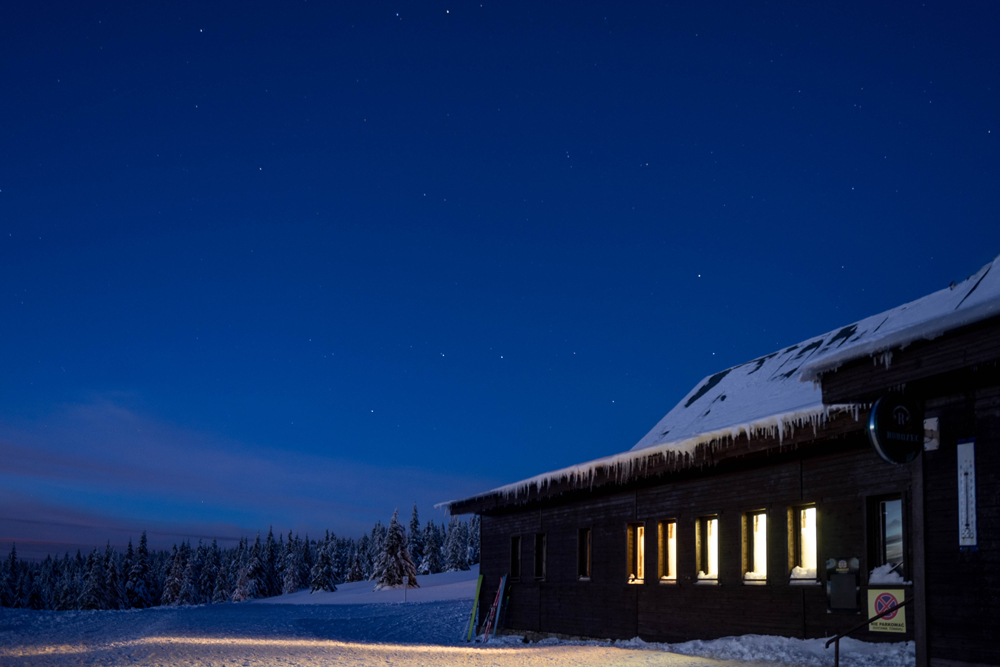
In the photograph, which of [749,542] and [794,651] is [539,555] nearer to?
[749,542]

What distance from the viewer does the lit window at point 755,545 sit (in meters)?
15.2

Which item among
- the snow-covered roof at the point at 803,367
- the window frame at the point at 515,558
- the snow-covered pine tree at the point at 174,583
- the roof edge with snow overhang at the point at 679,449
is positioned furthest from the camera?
the snow-covered pine tree at the point at 174,583

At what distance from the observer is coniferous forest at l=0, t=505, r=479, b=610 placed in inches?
3295

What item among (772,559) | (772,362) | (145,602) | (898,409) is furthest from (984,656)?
(145,602)

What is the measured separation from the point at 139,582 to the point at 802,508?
9043 centimetres

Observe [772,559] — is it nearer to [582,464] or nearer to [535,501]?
[582,464]

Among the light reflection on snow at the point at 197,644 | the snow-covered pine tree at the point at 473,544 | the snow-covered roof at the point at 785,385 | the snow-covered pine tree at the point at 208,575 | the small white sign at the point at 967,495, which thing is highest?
the snow-covered roof at the point at 785,385

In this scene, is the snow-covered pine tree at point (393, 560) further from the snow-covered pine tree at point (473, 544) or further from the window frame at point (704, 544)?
the window frame at point (704, 544)

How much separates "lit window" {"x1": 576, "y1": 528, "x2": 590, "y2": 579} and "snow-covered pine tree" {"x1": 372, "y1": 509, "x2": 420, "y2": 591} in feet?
183

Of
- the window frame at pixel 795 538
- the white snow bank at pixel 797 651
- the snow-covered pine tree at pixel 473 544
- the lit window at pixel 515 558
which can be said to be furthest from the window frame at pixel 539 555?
the snow-covered pine tree at pixel 473 544

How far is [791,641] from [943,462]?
5.45 metres

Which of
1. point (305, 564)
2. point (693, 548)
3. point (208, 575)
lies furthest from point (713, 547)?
point (305, 564)

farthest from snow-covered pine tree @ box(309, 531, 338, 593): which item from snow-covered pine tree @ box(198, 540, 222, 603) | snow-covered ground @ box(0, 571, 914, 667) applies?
snow-covered ground @ box(0, 571, 914, 667)

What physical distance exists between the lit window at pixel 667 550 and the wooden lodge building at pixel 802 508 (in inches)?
1.6
